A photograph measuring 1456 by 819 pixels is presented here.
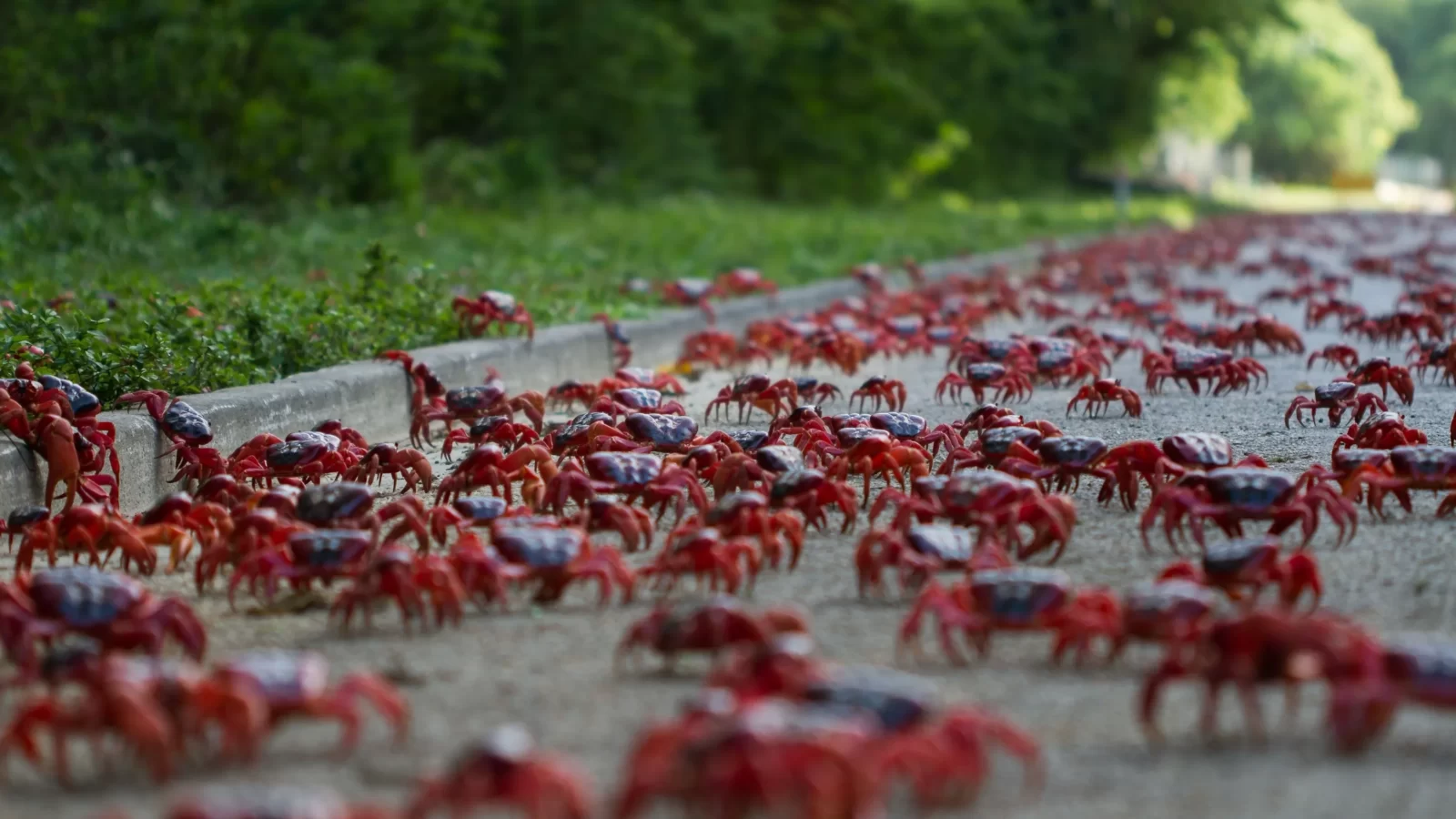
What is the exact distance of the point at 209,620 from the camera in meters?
4.64

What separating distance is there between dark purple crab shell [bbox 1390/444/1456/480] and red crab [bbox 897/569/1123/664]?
1901 mm

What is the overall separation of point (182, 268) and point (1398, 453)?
903cm

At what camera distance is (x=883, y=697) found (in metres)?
3.09

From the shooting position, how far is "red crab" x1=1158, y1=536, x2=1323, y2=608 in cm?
423

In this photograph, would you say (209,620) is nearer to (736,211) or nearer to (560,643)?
(560,643)

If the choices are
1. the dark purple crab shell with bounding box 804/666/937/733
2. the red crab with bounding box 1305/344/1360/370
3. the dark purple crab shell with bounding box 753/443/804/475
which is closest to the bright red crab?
the dark purple crab shell with bounding box 804/666/937/733

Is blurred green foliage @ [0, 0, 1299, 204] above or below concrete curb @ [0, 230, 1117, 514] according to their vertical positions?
above

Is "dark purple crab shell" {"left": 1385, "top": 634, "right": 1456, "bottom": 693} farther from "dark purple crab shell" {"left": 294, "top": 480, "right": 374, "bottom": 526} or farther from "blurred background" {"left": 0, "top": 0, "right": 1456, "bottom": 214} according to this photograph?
"blurred background" {"left": 0, "top": 0, "right": 1456, "bottom": 214}

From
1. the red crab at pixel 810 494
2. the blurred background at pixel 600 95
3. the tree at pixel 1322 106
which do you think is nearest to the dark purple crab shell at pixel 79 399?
the red crab at pixel 810 494

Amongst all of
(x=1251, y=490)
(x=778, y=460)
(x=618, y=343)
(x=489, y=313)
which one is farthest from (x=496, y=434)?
(x=618, y=343)

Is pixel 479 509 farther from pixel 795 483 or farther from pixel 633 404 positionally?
pixel 633 404

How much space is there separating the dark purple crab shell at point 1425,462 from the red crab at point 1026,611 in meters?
1.90

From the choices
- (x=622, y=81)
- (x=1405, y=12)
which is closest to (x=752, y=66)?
(x=622, y=81)

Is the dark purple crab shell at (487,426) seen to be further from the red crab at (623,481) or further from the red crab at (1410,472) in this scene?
the red crab at (1410,472)
